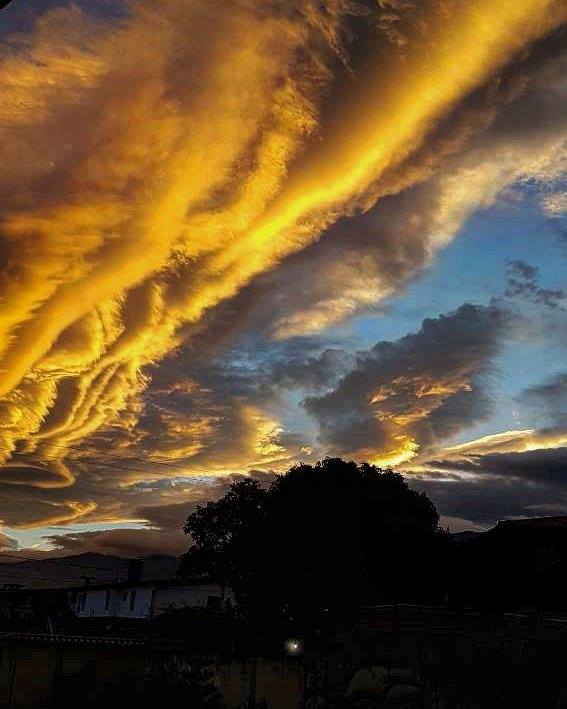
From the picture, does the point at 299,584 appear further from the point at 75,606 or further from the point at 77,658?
the point at 75,606

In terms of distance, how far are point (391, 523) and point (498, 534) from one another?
24.0m

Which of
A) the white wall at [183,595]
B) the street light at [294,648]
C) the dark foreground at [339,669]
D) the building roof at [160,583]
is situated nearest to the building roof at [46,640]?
the dark foreground at [339,669]

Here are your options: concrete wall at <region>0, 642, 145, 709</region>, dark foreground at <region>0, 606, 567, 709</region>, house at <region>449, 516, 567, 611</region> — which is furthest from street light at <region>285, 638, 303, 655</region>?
house at <region>449, 516, 567, 611</region>

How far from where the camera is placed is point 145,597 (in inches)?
2308

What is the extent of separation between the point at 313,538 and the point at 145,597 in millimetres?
19707

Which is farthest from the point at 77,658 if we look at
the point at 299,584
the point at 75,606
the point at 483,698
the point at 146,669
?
the point at 75,606

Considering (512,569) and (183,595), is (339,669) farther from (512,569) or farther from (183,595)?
(183,595)

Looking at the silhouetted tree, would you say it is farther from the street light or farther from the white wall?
the street light

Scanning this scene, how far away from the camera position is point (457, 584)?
2373cm

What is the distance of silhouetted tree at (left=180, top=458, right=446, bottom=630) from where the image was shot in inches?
1725

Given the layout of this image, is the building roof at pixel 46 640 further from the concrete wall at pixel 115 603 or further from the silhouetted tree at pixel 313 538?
the concrete wall at pixel 115 603

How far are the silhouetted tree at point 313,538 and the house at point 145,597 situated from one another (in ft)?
16.1

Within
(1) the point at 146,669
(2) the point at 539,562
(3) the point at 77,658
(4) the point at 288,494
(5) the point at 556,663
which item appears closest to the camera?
(5) the point at 556,663

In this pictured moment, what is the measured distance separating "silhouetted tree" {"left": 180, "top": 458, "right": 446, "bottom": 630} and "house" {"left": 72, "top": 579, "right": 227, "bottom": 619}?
16.1 feet
